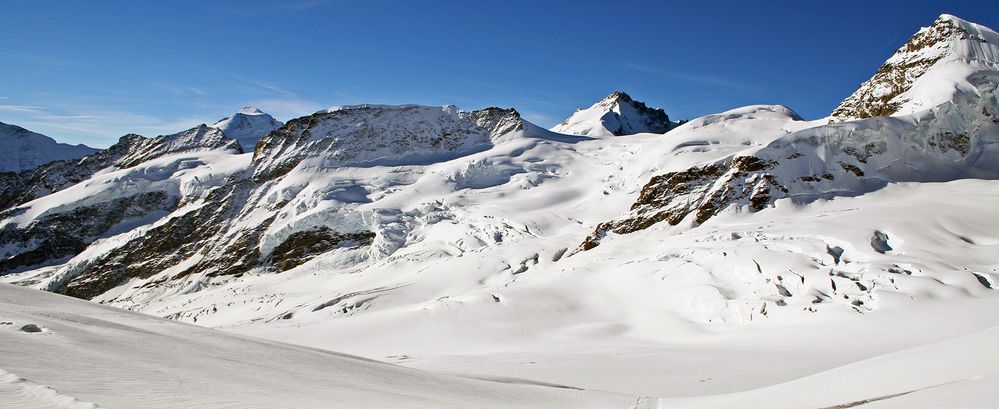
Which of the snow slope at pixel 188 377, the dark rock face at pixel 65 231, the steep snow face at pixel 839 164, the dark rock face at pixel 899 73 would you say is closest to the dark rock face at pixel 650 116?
the dark rock face at pixel 899 73

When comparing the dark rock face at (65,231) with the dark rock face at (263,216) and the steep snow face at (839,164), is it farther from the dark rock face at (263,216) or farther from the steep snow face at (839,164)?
the steep snow face at (839,164)

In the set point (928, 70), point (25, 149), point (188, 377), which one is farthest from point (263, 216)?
point (25, 149)

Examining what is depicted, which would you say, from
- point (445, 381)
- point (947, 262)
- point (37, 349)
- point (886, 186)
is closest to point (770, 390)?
point (445, 381)

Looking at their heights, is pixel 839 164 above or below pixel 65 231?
above

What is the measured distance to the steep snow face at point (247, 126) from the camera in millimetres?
122250

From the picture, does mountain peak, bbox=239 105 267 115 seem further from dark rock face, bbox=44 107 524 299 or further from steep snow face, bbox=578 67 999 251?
steep snow face, bbox=578 67 999 251

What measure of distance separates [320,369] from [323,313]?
86.3 ft

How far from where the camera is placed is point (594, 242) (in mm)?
38562

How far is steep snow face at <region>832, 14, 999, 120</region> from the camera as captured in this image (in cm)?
4409

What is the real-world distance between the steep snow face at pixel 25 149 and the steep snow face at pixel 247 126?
4256 centimetres

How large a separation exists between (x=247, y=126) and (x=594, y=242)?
113724 mm

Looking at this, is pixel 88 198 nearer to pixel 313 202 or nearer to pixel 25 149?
pixel 313 202

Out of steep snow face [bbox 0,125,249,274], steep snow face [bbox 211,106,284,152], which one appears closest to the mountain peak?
steep snow face [bbox 211,106,284,152]

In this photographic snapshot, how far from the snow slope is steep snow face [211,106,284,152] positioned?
380 ft
